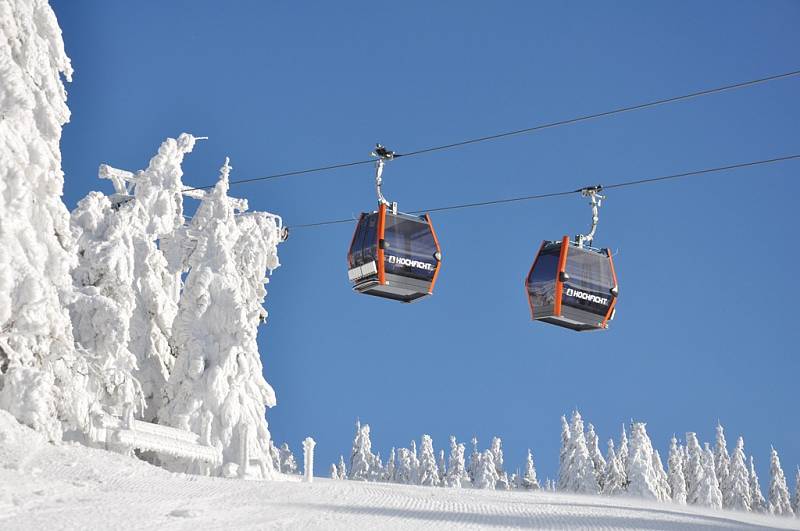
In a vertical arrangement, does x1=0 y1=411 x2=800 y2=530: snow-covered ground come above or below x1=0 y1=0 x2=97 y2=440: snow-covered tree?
below

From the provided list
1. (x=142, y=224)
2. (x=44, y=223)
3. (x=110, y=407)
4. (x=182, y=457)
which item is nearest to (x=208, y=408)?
(x=182, y=457)

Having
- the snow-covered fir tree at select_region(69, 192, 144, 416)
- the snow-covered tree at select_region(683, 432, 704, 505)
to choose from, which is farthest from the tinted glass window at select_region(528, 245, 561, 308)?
the snow-covered tree at select_region(683, 432, 704, 505)

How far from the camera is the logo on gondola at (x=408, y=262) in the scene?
2142 centimetres

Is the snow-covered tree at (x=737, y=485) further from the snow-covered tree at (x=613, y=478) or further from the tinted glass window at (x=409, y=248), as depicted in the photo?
the tinted glass window at (x=409, y=248)

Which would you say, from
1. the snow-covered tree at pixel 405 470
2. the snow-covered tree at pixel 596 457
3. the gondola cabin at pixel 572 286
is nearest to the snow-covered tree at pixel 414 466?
the snow-covered tree at pixel 405 470

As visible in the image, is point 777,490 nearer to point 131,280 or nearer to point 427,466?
point 427,466

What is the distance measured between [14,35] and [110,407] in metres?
14.0

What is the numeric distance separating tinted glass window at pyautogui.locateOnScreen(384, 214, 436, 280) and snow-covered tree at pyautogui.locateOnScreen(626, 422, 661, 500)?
55964 mm

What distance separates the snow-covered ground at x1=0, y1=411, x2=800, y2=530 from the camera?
1877 centimetres

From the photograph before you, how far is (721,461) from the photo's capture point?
10031 centimetres

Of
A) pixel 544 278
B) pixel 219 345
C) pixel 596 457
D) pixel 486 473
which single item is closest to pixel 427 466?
pixel 486 473

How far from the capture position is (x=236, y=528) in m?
18.7

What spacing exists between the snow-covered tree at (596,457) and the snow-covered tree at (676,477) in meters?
9.17

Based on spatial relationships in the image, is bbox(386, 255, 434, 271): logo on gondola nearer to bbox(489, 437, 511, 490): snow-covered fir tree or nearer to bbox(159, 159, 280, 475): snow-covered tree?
bbox(159, 159, 280, 475): snow-covered tree
